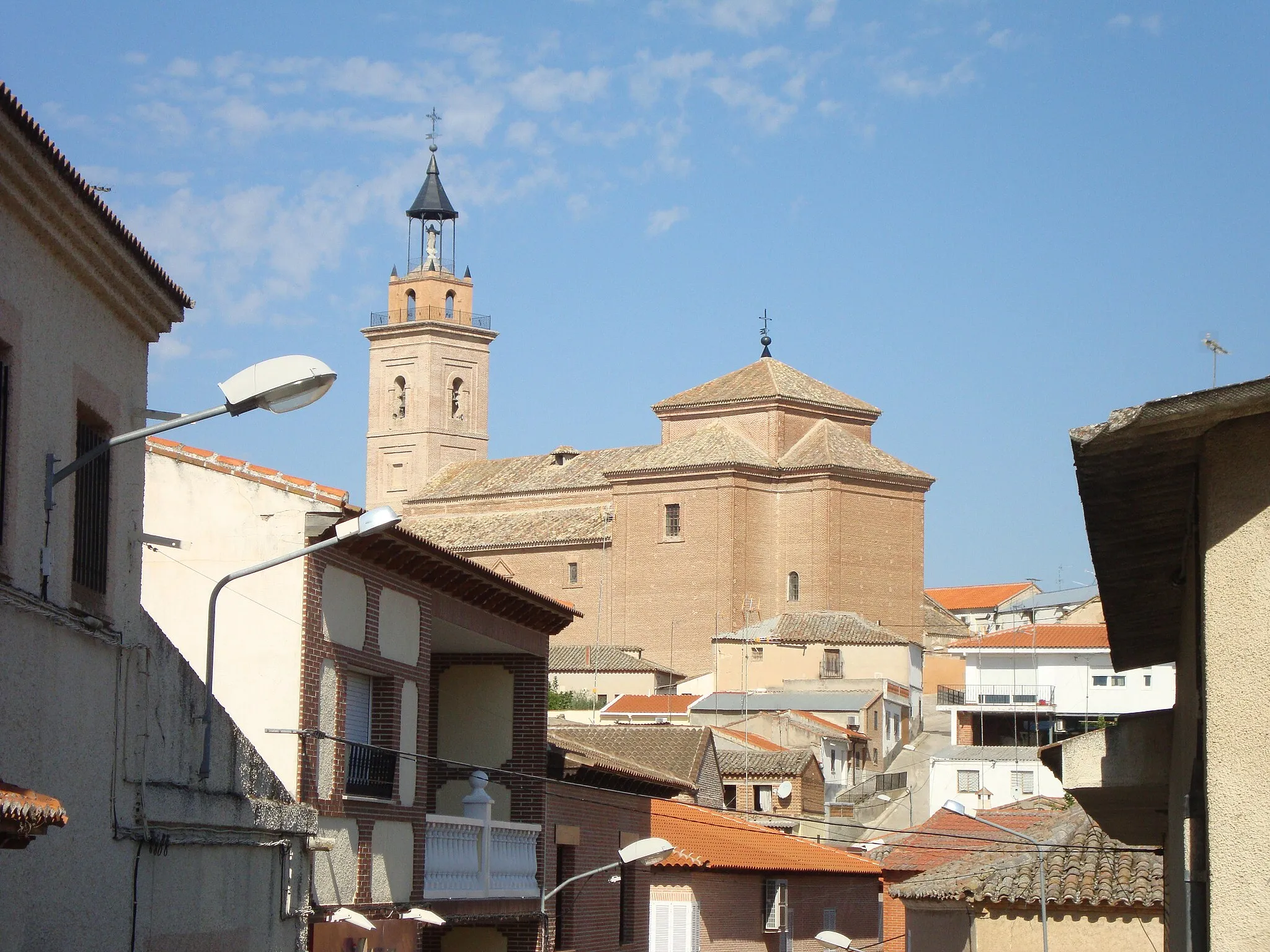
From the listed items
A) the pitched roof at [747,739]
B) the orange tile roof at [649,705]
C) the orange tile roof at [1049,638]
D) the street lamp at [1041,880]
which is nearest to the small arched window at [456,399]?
the orange tile roof at [649,705]

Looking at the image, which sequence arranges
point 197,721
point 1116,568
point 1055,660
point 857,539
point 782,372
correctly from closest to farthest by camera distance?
point 1116,568, point 197,721, point 1055,660, point 857,539, point 782,372

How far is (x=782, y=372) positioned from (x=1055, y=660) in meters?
18.0

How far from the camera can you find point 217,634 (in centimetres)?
1559

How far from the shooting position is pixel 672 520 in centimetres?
7231

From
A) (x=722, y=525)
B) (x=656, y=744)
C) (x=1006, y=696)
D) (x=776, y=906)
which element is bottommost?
(x=776, y=906)

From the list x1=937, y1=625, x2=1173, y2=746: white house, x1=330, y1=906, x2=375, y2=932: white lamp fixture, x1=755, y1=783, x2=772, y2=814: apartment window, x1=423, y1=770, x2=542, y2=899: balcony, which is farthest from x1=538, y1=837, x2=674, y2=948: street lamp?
x1=937, y1=625, x2=1173, y2=746: white house

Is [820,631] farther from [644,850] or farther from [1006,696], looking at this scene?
[644,850]

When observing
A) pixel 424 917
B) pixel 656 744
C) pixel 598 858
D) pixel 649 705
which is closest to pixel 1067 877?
pixel 424 917

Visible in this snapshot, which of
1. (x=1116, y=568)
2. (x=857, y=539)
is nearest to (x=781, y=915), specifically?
(x=1116, y=568)

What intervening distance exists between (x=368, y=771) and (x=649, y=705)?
45.1m

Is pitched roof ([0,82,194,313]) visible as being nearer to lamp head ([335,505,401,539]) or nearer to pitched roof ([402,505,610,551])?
lamp head ([335,505,401,539])

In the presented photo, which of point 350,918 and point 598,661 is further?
point 598,661

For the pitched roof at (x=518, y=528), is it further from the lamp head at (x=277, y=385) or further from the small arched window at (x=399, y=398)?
the lamp head at (x=277, y=385)

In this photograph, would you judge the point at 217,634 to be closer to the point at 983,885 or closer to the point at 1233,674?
the point at 983,885
